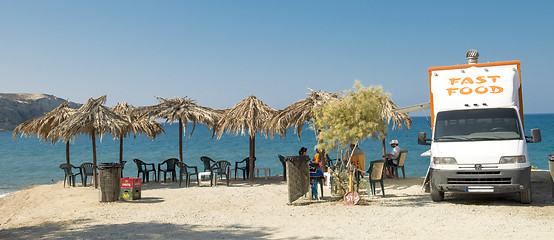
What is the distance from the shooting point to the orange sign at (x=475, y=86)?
9.16 meters

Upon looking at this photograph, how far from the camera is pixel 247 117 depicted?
14.1 meters

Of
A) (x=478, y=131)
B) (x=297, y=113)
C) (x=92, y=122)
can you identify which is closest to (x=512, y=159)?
(x=478, y=131)

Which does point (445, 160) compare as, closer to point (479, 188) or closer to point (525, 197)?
point (479, 188)

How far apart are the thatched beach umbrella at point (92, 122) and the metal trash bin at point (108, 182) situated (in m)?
2.68

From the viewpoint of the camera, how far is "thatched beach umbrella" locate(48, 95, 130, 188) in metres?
13.0

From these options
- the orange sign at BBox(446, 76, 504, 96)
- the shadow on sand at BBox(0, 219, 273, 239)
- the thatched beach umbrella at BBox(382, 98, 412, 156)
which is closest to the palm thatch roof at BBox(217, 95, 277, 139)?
the thatched beach umbrella at BBox(382, 98, 412, 156)

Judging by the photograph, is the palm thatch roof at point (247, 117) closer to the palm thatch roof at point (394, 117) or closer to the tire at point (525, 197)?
the palm thatch roof at point (394, 117)

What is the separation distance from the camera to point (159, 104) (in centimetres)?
1545

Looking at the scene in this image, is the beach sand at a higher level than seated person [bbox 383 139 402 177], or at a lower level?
lower

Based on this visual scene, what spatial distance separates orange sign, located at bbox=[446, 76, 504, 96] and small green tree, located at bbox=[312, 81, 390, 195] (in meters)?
1.50

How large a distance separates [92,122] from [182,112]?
2923 mm

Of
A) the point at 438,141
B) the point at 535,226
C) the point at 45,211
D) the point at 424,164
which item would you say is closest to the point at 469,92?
the point at 438,141

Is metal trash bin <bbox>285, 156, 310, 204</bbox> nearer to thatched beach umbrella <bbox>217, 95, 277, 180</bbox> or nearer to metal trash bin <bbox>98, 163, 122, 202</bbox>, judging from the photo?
metal trash bin <bbox>98, 163, 122, 202</bbox>

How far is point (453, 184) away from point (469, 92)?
2.14 meters
